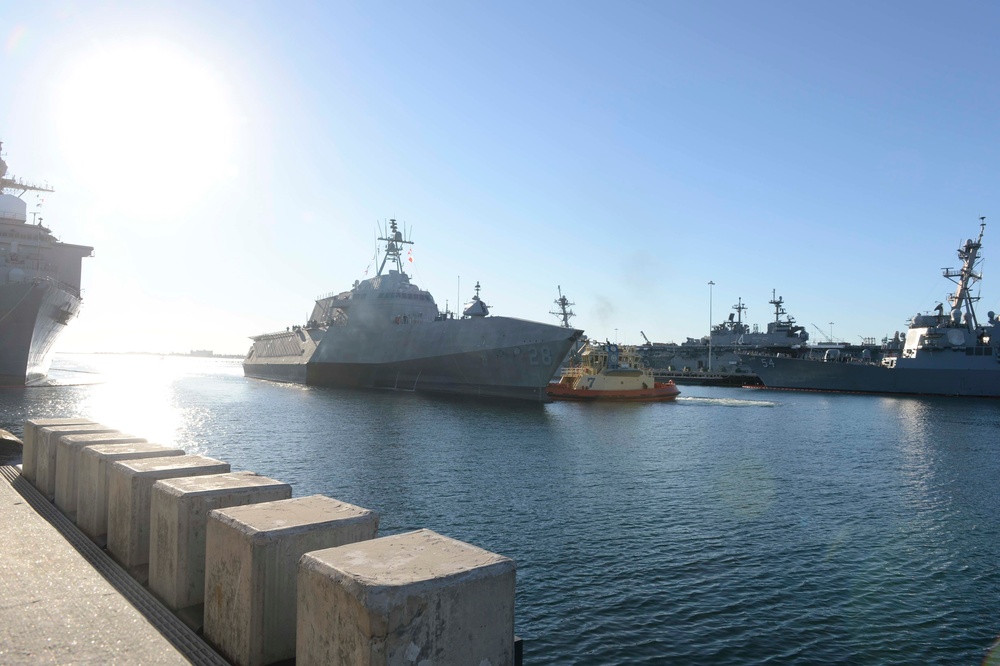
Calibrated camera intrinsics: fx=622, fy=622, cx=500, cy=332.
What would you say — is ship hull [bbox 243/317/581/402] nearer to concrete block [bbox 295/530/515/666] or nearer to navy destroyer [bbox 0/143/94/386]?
navy destroyer [bbox 0/143/94/386]

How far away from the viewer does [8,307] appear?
124ft

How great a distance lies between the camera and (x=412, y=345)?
5297cm

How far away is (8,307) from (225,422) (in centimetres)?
1693

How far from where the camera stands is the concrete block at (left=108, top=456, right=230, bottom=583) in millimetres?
6082

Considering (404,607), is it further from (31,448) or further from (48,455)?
(31,448)

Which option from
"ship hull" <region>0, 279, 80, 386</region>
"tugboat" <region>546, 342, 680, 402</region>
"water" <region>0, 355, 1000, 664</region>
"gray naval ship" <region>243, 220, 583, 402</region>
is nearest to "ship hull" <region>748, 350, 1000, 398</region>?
"tugboat" <region>546, 342, 680, 402</region>

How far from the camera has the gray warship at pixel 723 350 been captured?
94188mm

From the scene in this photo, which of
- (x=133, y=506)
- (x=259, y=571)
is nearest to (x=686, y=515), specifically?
(x=133, y=506)

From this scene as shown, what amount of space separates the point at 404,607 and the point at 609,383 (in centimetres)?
5316

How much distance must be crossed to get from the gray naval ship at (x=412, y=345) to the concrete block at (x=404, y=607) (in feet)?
128

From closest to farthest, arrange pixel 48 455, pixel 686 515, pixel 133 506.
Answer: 1. pixel 133 506
2. pixel 48 455
3. pixel 686 515

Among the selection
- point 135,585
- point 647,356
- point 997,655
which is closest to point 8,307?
point 135,585

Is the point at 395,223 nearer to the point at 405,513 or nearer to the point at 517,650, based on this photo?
the point at 405,513

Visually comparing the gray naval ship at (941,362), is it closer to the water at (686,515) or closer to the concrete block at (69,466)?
the water at (686,515)
